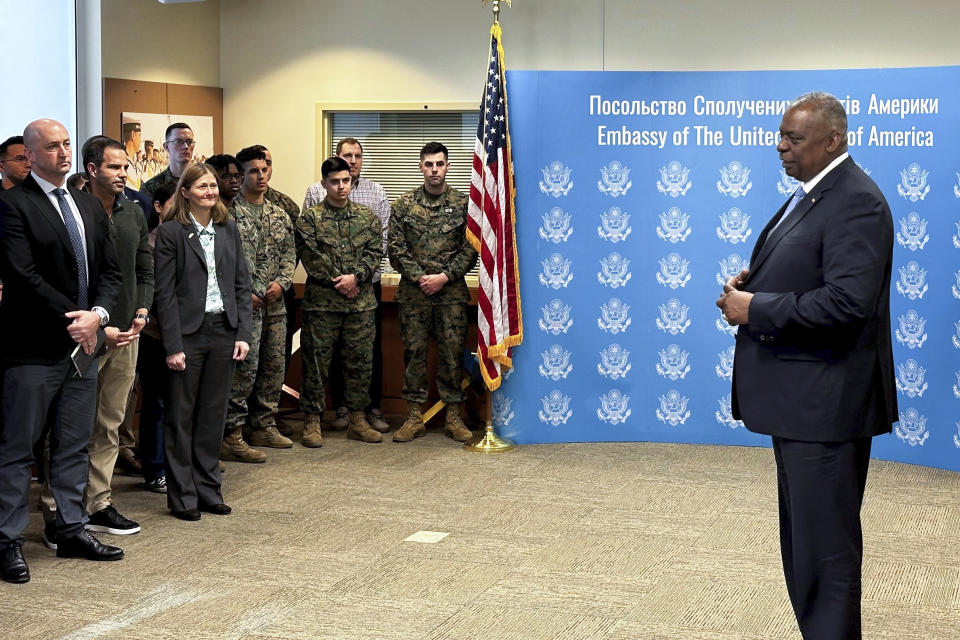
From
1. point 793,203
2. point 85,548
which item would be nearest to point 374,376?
point 85,548

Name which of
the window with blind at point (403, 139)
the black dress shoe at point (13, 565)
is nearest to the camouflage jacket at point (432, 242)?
the window with blind at point (403, 139)

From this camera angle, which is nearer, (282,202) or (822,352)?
(822,352)

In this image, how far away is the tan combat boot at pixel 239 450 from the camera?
248 inches

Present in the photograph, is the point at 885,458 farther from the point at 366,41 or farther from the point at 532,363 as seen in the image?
the point at 366,41

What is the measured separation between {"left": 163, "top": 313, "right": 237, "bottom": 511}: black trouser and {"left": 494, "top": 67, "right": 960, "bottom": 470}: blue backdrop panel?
204cm

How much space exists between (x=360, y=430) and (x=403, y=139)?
258 centimetres

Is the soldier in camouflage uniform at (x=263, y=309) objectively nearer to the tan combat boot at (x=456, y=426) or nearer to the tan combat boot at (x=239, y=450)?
the tan combat boot at (x=239, y=450)

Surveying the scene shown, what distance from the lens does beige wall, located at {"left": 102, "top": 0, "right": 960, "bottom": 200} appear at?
7566 millimetres

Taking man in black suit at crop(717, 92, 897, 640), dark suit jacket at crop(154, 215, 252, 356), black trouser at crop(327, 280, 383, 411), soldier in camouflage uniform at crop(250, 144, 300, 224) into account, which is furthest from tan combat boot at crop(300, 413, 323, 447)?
man in black suit at crop(717, 92, 897, 640)

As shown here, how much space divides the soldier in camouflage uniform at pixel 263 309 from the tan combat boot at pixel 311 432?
A: 12 cm

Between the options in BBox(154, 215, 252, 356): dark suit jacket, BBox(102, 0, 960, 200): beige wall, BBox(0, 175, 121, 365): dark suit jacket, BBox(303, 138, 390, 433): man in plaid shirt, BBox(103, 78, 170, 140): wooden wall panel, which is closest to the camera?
BBox(0, 175, 121, 365): dark suit jacket

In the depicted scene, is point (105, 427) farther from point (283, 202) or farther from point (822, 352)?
point (822, 352)

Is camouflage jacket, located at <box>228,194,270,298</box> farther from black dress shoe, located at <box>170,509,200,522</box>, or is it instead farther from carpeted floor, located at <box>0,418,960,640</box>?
black dress shoe, located at <box>170,509,200,522</box>

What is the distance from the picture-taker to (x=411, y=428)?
276 inches
